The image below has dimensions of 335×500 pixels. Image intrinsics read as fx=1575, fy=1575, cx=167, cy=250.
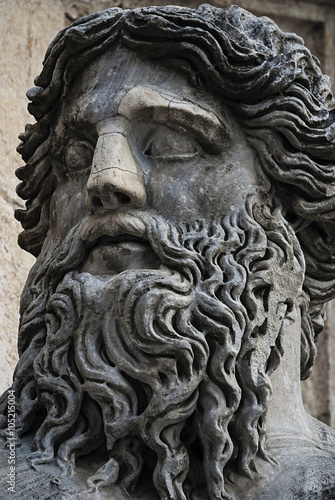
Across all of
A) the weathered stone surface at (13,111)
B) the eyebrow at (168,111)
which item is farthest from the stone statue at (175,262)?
the weathered stone surface at (13,111)

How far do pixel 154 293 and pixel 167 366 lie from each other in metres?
0.20

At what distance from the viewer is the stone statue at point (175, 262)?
4074mm

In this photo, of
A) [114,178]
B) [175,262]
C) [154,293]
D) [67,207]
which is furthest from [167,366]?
[67,207]

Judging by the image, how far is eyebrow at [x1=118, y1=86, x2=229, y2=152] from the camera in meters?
4.42

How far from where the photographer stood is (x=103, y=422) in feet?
13.6

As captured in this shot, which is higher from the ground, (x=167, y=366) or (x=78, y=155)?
(x=78, y=155)

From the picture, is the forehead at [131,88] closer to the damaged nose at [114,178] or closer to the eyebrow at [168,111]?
the eyebrow at [168,111]

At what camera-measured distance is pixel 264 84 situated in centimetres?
446

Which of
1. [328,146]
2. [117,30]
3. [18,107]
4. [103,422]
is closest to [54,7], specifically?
[18,107]

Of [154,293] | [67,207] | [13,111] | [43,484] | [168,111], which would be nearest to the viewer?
[43,484]

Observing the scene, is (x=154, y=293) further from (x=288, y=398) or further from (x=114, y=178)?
(x=288, y=398)

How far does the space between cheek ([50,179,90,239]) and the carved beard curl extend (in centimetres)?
26

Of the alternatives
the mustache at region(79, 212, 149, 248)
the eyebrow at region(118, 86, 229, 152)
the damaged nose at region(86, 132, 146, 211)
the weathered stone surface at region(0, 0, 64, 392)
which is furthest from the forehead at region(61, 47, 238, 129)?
the weathered stone surface at region(0, 0, 64, 392)

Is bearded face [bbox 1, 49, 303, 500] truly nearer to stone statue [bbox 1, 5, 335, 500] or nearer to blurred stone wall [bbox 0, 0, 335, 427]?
stone statue [bbox 1, 5, 335, 500]
